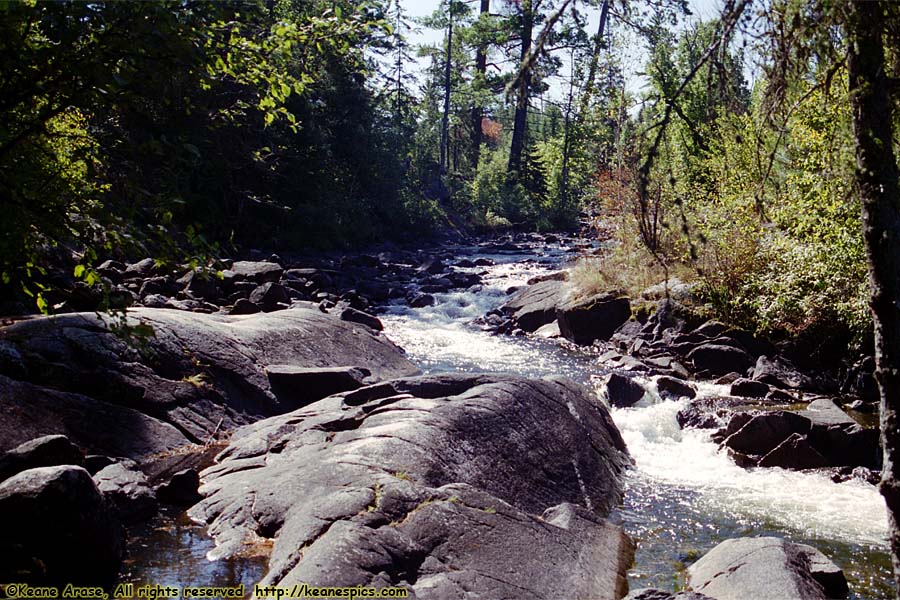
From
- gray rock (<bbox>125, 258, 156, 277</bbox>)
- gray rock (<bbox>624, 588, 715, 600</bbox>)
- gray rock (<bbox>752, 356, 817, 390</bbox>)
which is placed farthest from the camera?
gray rock (<bbox>125, 258, 156, 277</bbox>)

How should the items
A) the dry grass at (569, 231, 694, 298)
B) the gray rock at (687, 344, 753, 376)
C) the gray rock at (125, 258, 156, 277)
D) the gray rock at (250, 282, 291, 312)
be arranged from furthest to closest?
Result: the dry grass at (569, 231, 694, 298) → the gray rock at (125, 258, 156, 277) → the gray rock at (250, 282, 291, 312) → the gray rock at (687, 344, 753, 376)

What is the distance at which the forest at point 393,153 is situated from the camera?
3939 mm

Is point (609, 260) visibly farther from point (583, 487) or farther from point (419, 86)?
point (419, 86)

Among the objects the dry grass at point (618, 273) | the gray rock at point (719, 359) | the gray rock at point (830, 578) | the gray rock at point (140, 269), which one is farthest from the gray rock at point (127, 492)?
the dry grass at point (618, 273)

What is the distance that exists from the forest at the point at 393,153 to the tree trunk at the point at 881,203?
0.01 m

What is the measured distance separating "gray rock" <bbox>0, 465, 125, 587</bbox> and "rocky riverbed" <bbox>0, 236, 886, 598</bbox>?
18mm

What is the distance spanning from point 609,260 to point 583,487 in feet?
41.1

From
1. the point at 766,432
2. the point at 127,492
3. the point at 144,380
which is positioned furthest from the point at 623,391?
the point at 127,492

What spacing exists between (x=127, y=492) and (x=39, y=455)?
34.0 inches

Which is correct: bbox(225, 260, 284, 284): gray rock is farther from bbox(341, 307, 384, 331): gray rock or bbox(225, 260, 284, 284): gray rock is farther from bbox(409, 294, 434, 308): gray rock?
bbox(409, 294, 434, 308): gray rock

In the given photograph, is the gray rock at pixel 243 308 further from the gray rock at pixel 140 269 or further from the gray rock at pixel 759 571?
the gray rock at pixel 759 571

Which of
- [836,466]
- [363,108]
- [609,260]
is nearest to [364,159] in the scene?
[363,108]

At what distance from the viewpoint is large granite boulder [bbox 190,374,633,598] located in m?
5.27

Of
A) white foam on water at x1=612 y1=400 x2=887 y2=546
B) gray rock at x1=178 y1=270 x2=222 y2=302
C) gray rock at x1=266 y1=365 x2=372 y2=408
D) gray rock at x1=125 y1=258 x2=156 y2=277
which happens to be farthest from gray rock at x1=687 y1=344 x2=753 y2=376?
gray rock at x1=125 y1=258 x2=156 y2=277
